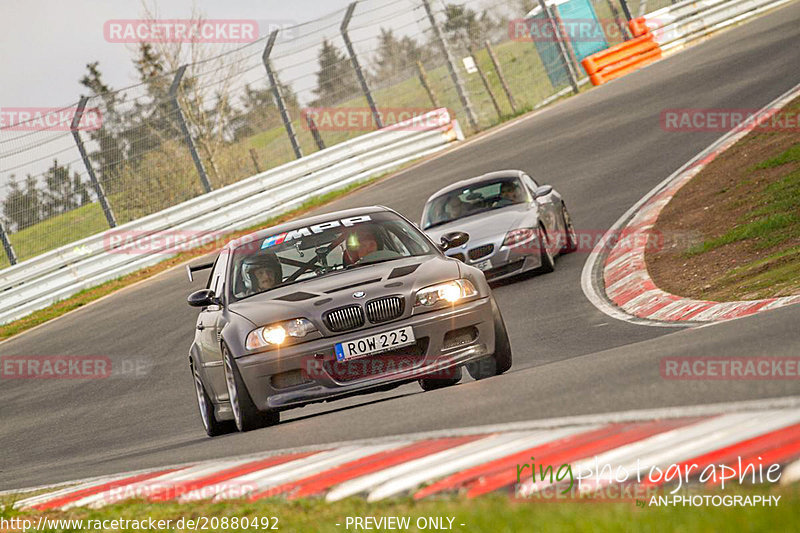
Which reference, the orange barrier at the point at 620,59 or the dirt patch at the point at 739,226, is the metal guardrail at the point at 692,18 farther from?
the dirt patch at the point at 739,226

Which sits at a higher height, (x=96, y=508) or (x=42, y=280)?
(x=42, y=280)

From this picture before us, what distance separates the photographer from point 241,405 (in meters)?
8.31

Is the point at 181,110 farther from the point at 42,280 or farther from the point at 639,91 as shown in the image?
the point at 639,91

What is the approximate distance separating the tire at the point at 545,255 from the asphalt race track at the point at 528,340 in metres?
0.14

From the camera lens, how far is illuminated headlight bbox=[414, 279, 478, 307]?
27.2 feet

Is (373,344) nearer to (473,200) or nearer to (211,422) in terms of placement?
(211,422)

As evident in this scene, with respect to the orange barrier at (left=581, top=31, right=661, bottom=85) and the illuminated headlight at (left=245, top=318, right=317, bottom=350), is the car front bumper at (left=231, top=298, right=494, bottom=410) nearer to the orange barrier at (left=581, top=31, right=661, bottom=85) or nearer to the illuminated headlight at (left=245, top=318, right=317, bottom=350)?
the illuminated headlight at (left=245, top=318, right=317, bottom=350)

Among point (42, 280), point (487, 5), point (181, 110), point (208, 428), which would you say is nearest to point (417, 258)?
point (208, 428)

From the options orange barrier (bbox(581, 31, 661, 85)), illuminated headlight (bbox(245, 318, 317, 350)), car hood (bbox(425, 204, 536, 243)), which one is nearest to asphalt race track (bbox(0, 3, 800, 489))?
illuminated headlight (bbox(245, 318, 317, 350))

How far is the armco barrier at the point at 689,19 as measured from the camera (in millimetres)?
31734

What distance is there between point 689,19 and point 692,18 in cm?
12

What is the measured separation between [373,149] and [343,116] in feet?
4.51

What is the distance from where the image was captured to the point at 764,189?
15453mm

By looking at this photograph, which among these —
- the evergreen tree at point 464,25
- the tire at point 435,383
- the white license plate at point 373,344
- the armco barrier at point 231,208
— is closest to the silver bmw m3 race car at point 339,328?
the white license plate at point 373,344
